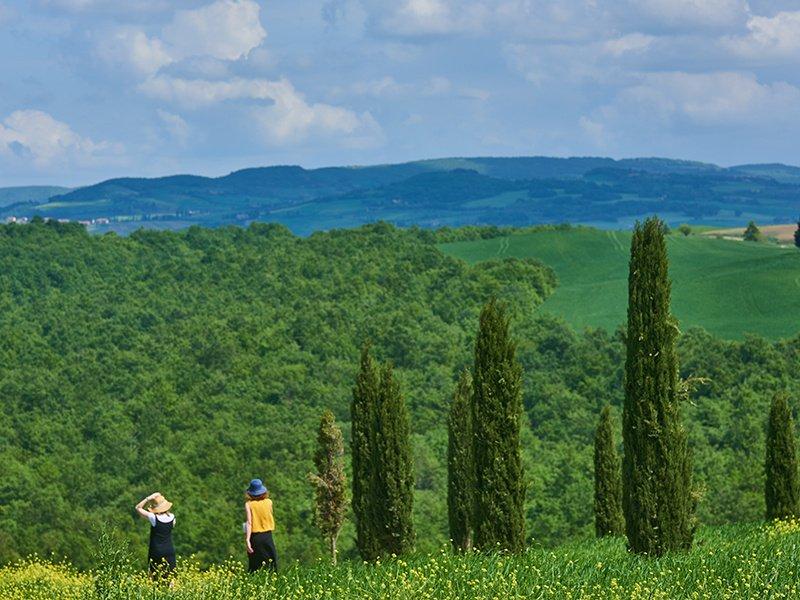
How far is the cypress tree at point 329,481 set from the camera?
109 feet

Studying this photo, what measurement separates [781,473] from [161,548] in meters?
21.0

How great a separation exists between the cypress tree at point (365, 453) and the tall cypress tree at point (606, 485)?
33.6ft

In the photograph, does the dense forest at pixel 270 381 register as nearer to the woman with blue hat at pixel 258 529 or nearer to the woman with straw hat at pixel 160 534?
the woman with blue hat at pixel 258 529

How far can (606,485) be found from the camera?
40.3 m

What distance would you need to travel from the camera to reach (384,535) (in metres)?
31.5

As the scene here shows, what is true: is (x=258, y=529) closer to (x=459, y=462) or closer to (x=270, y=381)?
(x=459, y=462)

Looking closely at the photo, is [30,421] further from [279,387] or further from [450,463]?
[450,463]

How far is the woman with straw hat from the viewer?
21109 millimetres

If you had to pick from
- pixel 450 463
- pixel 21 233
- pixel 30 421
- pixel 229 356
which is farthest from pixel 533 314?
pixel 450 463

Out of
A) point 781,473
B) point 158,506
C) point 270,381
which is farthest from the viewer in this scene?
point 270,381

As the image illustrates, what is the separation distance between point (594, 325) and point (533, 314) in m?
6.79

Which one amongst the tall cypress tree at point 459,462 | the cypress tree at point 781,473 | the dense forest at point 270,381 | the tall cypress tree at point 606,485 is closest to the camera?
the cypress tree at point 781,473

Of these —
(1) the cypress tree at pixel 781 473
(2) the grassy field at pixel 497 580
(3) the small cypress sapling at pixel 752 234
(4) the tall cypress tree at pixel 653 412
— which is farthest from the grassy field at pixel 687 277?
(2) the grassy field at pixel 497 580

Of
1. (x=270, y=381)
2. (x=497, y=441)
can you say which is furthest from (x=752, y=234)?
(x=497, y=441)
